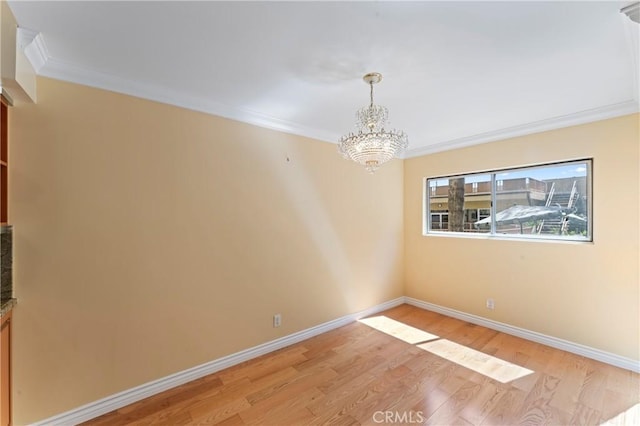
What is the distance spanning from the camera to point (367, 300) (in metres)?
3.70

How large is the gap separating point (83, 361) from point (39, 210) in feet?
3.55

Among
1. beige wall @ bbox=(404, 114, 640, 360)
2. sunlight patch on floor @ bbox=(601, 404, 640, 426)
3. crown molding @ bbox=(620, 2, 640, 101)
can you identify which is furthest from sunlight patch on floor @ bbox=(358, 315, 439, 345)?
crown molding @ bbox=(620, 2, 640, 101)

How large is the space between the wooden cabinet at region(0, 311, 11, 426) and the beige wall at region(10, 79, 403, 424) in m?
0.05

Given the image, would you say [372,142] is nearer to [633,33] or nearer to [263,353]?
[633,33]

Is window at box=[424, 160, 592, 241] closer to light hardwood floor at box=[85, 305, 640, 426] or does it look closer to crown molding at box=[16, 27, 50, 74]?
light hardwood floor at box=[85, 305, 640, 426]

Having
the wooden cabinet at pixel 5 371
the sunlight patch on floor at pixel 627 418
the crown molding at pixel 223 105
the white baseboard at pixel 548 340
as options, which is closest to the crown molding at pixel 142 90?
the crown molding at pixel 223 105

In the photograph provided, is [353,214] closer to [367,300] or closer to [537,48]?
[367,300]

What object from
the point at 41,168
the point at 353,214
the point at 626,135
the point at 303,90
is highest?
the point at 303,90

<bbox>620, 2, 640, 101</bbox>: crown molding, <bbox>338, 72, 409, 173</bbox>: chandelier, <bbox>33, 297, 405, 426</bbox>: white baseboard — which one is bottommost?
<bbox>33, 297, 405, 426</bbox>: white baseboard

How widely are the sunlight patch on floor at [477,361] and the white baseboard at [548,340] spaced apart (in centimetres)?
73

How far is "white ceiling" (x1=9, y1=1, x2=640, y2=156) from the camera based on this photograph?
4.40 feet

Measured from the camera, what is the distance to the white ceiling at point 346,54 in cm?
134

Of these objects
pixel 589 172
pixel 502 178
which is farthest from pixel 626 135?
pixel 502 178

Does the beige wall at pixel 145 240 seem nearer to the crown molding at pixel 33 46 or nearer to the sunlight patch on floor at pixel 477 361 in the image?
the crown molding at pixel 33 46
